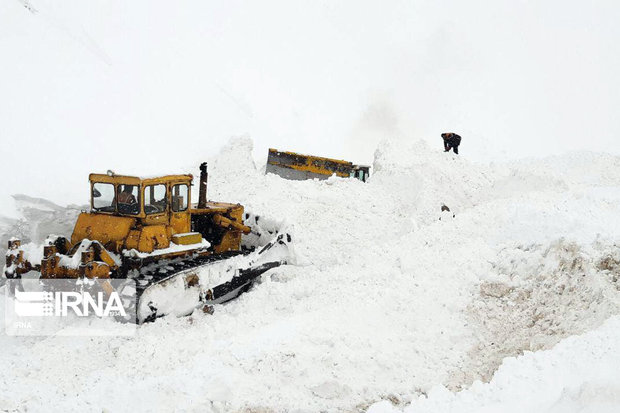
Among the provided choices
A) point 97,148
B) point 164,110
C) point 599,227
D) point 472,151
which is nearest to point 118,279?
point 599,227

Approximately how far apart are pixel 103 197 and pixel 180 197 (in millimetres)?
1155

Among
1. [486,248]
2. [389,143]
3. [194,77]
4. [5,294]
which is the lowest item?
[5,294]

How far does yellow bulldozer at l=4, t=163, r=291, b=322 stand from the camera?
7.54 metres

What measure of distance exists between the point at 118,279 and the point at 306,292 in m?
2.78

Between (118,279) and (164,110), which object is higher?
(164,110)

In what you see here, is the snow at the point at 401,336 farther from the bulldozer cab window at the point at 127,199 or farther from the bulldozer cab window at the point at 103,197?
the bulldozer cab window at the point at 103,197

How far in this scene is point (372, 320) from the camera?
24.3 ft

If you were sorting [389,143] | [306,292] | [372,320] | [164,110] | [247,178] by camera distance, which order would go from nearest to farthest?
1. [372,320]
2. [306,292]
3. [247,178]
4. [389,143]
5. [164,110]

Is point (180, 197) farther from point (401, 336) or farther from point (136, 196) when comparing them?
point (401, 336)

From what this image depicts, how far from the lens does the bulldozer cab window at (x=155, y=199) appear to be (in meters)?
8.26

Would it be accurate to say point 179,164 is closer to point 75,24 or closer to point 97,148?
point 97,148

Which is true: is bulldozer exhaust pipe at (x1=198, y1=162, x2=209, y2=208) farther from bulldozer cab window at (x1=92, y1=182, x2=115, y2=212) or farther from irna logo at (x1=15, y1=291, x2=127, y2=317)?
irna logo at (x1=15, y1=291, x2=127, y2=317)

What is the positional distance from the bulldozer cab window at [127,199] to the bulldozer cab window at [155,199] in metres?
0.14

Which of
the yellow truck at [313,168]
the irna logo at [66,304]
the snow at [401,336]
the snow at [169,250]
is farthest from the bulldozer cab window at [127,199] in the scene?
the yellow truck at [313,168]
